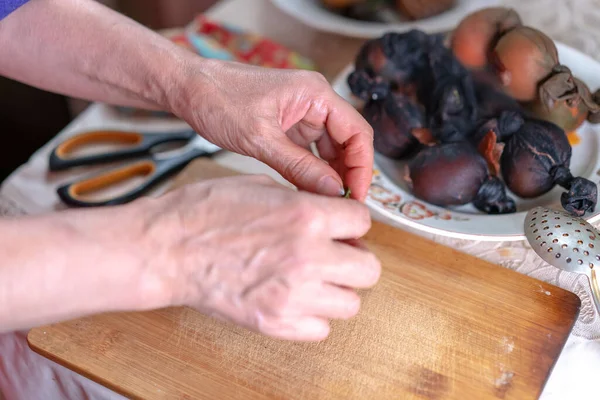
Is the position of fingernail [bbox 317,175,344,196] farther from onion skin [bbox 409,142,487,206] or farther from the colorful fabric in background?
the colorful fabric in background

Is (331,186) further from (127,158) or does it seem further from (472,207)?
(127,158)

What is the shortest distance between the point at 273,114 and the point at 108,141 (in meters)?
0.39

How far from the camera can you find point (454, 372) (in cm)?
60

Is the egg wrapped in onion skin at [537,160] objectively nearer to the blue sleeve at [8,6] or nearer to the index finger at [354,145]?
the index finger at [354,145]

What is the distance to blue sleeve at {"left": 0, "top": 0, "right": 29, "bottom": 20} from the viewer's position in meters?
0.70

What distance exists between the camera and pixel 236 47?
1.05 metres

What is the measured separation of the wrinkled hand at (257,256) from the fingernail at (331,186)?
61mm

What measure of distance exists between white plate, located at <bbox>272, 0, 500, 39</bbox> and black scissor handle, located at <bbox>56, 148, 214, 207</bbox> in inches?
14.2

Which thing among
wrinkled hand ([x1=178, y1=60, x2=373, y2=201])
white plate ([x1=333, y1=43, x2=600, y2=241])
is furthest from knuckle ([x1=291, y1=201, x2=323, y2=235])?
white plate ([x1=333, y1=43, x2=600, y2=241])

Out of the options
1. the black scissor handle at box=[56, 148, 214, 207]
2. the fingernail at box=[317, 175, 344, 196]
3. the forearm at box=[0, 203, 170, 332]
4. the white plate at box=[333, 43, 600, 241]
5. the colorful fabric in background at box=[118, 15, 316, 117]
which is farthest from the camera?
the colorful fabric in background at box=[118, 15, 316, 117]

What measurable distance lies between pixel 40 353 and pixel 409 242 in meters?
0.45

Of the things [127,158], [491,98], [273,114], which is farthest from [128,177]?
[491,98]

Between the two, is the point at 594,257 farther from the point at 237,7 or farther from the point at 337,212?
the point at 237,7

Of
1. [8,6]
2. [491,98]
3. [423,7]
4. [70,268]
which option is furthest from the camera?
[423,7]
